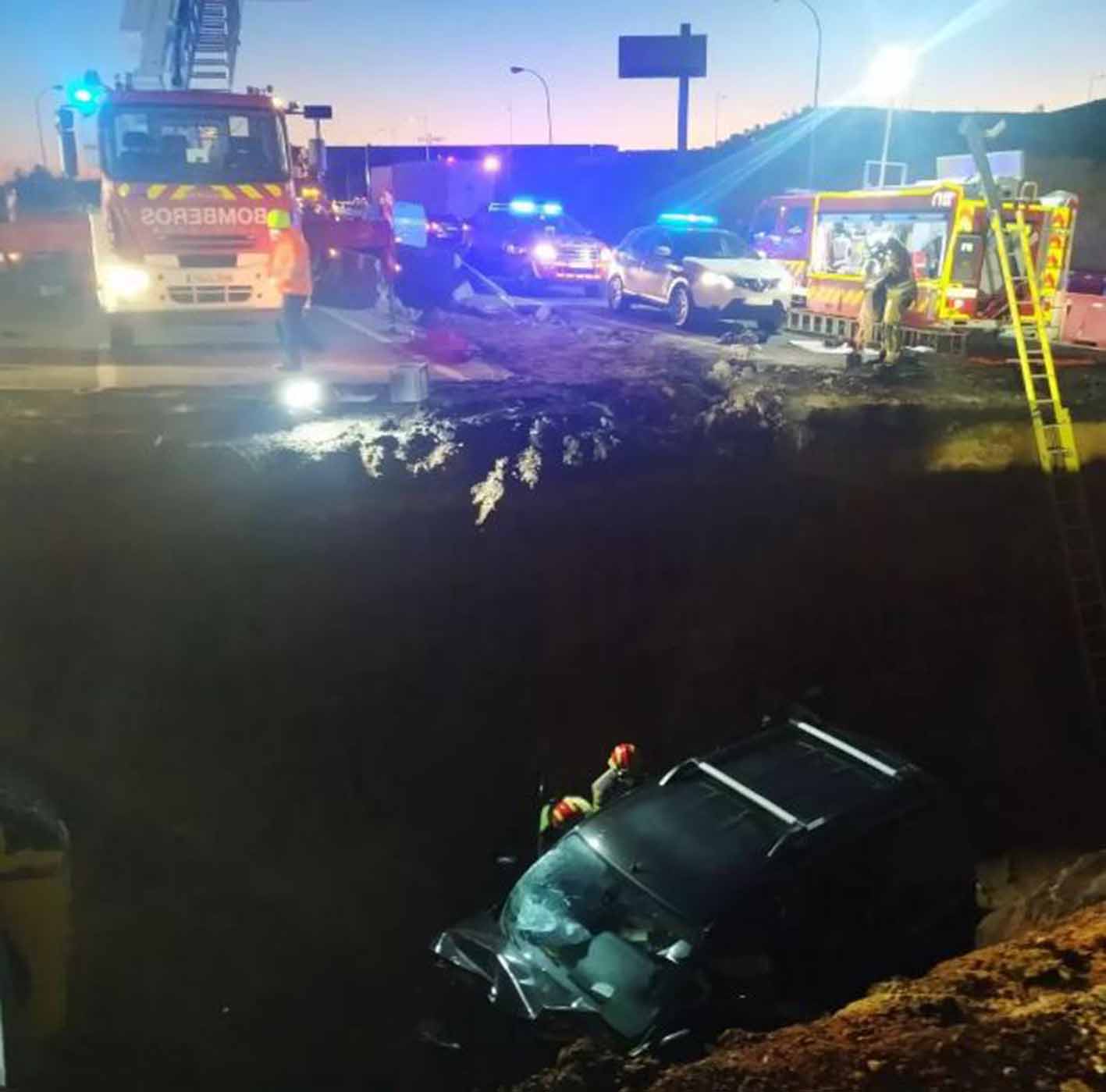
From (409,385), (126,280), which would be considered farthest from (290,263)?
(409,385)

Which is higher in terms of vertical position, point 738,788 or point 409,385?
point 409,385

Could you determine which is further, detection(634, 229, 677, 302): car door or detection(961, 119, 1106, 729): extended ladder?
detection(634, 229, 677, 302): car door

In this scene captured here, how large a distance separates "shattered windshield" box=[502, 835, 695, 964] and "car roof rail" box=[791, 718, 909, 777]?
1482 millimetres

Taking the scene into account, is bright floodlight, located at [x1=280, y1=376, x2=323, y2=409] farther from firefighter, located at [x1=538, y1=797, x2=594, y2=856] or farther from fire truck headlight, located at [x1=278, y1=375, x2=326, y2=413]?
firefighter, located at [x1=538, y1=797, x2=594, y2=856]

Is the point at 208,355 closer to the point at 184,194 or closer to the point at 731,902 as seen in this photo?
the point at 184,194

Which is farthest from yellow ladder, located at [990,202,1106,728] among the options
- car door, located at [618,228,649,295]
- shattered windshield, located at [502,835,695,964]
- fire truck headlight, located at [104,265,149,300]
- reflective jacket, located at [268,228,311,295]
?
fire truck headlight, located at [104,265,149,300]

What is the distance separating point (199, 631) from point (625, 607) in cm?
382

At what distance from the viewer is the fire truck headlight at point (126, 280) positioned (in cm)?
1243

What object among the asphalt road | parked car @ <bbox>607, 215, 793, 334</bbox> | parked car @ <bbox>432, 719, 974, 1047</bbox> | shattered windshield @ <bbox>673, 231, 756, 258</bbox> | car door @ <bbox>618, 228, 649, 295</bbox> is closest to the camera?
parked car @ <bbox>432, 719, 974, 1047</bbox>

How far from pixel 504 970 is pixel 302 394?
8.20m

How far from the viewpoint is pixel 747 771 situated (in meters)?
5.68

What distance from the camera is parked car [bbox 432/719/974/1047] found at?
15.4 ft

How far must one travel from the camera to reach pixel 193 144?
12492 mm

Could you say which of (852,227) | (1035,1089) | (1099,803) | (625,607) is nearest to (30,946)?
(1035,1089)
